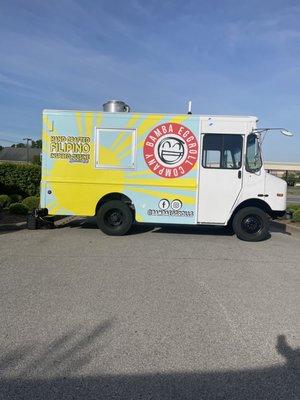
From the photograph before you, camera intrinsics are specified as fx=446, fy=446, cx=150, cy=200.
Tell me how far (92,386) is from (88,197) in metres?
7.43

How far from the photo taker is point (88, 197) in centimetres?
1067

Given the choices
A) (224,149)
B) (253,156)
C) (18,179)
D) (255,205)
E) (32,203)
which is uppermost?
(224,149)

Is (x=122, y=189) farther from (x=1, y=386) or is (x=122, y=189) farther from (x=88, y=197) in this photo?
(x=1, y=386)

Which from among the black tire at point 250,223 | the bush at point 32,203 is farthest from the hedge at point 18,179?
the black tire at point 250,223

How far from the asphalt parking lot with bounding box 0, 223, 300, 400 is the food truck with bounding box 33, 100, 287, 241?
188 cm

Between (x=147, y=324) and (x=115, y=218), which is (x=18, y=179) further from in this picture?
(x=147, y=324)

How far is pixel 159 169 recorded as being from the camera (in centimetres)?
1060

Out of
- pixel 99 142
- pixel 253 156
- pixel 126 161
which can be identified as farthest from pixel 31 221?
pixel 253 156

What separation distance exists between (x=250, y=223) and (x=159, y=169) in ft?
8.30

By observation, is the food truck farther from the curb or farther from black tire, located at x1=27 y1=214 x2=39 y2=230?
the curb

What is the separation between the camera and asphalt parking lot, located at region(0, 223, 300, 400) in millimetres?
3545

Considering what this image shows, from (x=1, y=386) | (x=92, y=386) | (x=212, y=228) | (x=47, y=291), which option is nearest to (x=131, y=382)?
(x=92, y=386)

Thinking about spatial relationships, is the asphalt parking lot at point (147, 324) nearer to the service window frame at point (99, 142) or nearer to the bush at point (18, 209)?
the service window frame at point (99, 142)

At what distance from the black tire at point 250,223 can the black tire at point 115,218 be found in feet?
8.39
